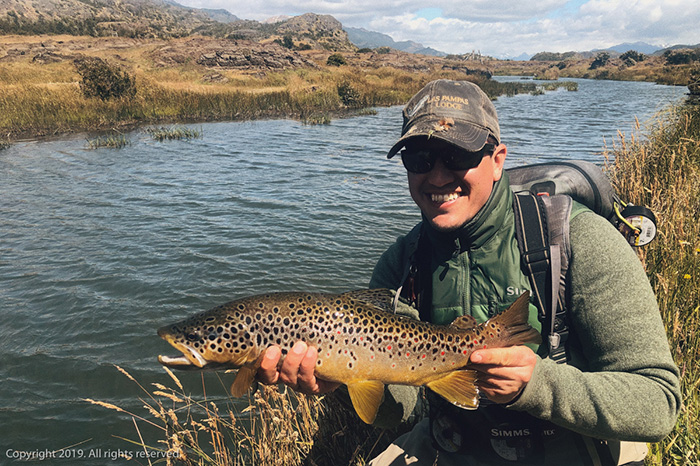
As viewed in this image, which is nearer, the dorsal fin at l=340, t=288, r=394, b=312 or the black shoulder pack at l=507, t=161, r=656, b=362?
the black shoulder pack at l=507, t=161, r=656, b=362

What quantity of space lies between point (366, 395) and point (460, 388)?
537mm

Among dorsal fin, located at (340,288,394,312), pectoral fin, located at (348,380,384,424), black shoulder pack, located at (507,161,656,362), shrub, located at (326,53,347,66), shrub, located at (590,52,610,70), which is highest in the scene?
shrub, located at (590,52,610,70)

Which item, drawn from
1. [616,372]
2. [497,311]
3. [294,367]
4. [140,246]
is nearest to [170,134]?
[140,246]

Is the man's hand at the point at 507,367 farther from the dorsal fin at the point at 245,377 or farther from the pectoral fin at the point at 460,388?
the dorsal fin at the point at 245,377

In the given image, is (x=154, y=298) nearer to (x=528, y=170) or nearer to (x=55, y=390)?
(x=55, y=390)

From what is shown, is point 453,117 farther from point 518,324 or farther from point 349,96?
point 349,96

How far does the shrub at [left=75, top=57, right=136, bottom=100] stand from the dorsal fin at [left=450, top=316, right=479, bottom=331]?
31480mm

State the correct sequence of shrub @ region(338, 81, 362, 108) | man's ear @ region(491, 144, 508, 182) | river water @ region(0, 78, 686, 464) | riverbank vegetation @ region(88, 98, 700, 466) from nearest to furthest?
man's ear @ region(491, 144, 508, 182), riverbank vegetation @ region(88, 98, 700, 466), river water @ region(0, 78, 686, 464), shrub @ region(338, 81, 362, 108)

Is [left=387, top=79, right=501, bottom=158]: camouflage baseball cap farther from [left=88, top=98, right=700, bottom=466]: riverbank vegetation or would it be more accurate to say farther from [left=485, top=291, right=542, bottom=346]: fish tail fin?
[left=88, top=98, right=700, bottom=466]: riverbank vegetation

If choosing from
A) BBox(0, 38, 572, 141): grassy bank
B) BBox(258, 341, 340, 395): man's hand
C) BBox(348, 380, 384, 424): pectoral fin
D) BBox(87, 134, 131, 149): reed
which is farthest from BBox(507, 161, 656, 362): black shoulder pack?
BBox(0, 38, 572, 141): grassy bank

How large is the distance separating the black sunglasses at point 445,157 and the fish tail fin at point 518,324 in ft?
2.75

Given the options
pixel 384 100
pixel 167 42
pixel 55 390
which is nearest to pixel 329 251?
pixel 55 390

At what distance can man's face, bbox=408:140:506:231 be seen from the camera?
259 cm

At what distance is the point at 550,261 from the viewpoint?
7.66 feet
